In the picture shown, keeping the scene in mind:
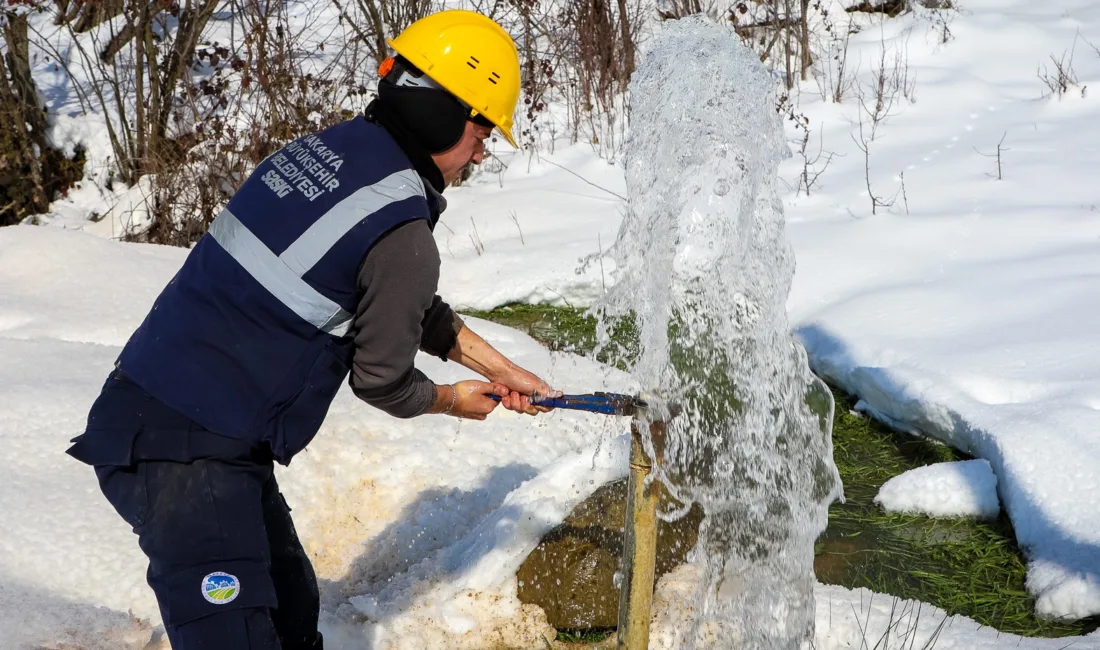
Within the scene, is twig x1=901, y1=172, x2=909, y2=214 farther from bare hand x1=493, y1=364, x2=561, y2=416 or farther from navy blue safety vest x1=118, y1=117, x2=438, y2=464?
navy blue safety vest x1=118, y1=117, x2=438, y2=464

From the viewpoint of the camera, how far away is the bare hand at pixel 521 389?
234 centimetres

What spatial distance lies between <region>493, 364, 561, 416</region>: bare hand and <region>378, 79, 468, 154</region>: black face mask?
60 centimetres

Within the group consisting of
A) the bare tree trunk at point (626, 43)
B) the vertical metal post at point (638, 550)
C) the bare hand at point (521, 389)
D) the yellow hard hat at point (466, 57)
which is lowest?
the vertical metal post at point (638, 550)

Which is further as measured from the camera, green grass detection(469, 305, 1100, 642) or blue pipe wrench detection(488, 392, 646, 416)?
green grass detection(469, 305, 1100, 642)

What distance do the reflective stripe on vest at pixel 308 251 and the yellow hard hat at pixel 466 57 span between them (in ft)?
0.93

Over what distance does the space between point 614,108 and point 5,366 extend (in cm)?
496

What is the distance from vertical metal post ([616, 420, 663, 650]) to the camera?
2.08 m

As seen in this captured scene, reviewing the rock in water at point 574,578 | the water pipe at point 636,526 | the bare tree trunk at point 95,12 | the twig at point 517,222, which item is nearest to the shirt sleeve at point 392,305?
the water pipe at point 636,526

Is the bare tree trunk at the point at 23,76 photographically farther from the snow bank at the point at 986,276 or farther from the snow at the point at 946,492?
the snow at the point at 946,492

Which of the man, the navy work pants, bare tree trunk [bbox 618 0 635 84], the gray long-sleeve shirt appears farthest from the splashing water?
bare tree trunk [bbox 618 0 635 84]

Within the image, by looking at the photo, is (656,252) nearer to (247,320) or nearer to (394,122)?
(394,122)

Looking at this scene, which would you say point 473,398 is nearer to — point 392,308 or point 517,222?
point 392,308

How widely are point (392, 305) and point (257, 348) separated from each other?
0.27 meters

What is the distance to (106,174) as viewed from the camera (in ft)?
24.5
